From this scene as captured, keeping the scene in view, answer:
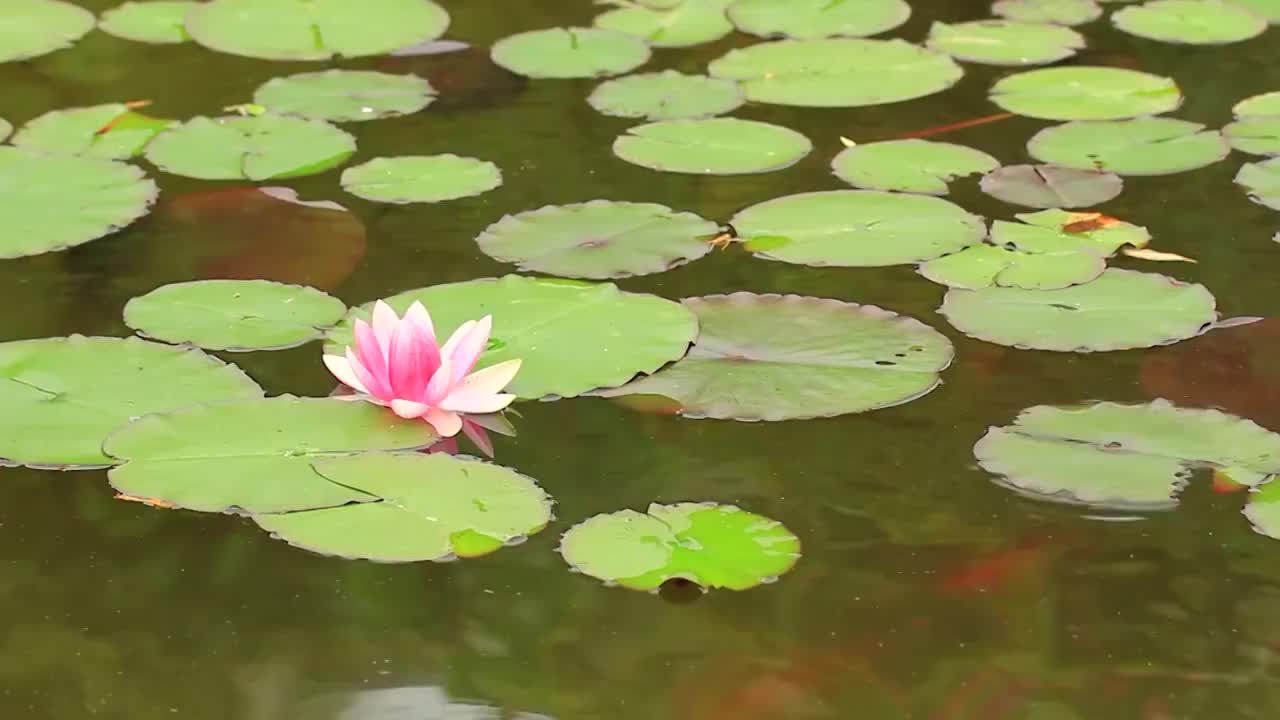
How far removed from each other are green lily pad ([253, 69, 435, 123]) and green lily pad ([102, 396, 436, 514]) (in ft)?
3.79

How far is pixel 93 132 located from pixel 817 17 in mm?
1558

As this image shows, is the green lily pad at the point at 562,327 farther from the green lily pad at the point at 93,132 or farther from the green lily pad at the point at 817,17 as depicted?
the green lily pad at the point at 817,17

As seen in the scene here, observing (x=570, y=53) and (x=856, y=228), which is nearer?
(x=856, y=228)

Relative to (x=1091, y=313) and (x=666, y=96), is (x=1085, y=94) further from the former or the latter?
(x=1091, y=313)

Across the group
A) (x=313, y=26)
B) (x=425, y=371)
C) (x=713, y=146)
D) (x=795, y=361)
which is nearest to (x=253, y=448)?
(x=425, y=371)

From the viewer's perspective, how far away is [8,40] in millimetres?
3449

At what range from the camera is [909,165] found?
2.79 meters

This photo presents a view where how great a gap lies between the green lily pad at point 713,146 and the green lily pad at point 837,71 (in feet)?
0.66

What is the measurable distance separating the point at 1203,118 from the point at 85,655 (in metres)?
2.23

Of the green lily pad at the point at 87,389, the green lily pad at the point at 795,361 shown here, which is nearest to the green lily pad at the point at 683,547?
the green lily pad at the point at 795,361

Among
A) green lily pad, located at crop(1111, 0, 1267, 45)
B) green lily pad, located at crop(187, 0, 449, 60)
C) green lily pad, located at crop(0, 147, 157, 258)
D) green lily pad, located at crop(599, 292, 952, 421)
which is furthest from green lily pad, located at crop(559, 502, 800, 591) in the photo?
green lily pad, located at crop(1111, 0, 1267, 45)

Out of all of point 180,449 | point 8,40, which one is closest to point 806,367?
point 180,449

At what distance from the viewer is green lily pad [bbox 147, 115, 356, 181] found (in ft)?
9.07

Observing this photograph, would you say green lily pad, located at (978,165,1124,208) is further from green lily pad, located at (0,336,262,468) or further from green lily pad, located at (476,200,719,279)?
green lily pad, located at (0,336,262,468)
